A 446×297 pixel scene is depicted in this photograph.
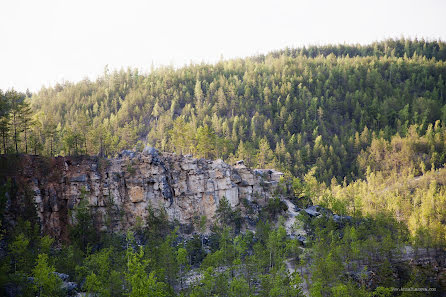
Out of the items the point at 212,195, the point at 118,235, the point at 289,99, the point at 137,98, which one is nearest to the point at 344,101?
the point at 289,99

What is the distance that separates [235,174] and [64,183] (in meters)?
39.6

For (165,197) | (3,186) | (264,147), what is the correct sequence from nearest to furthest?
1. (3,186)
2. (165,197)
3. (264,147)

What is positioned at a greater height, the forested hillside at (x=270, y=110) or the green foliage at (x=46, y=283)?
the forested hillside at (x=270, y=110)

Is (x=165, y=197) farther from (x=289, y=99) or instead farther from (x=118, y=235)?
(x=289, y=99)

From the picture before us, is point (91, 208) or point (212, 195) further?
point (212, 195)

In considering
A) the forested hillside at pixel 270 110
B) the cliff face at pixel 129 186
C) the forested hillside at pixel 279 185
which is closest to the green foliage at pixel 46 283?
the forested hillside at pixel 279 185

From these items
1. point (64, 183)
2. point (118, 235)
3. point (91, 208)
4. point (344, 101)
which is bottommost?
point (118, 235)

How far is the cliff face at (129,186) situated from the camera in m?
70.2

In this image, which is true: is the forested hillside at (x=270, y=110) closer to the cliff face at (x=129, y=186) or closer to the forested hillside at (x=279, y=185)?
the forested hillside at (x=279, y=185)

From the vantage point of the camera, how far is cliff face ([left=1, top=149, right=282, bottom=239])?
230ft

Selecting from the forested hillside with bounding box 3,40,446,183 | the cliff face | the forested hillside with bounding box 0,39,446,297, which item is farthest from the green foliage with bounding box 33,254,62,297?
the forested hillside with bounding box 3,40,446,183

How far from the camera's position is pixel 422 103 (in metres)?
170

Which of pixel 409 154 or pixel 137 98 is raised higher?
pixel 137 98

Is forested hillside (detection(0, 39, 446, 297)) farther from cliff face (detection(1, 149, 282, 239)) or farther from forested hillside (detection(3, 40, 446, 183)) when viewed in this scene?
cliff face (detection(1, 149, 282, 239))
